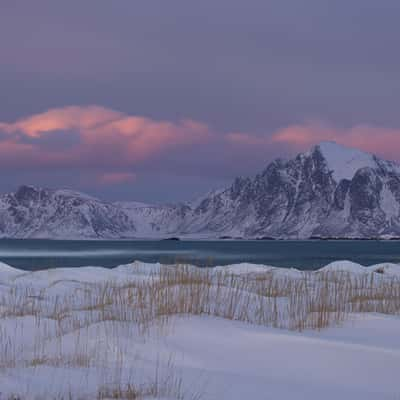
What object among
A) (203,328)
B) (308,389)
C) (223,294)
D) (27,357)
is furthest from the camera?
(223,294)

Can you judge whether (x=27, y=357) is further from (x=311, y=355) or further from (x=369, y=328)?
(x=369, y=328)

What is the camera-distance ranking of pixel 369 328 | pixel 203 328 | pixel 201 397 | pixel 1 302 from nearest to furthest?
pixel 201 397, pixel 203 328, pixel 369 328, pixel 1 302

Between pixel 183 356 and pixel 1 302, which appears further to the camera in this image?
pixel 1 302

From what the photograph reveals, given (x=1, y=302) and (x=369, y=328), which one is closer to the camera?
(x=369, y=328)

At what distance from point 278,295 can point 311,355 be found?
638 centimetres

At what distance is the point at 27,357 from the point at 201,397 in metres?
2.73

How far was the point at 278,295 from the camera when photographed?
1403 centimetres

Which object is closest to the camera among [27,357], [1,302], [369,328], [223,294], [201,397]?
[201,397]

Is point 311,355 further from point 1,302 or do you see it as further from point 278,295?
point 1,302

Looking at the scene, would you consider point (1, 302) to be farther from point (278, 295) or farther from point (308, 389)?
point (308, 389)

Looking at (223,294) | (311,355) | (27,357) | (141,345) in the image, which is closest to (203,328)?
(141,345)

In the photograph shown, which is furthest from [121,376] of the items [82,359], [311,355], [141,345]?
[311,355]

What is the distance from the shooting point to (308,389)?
6629 mm

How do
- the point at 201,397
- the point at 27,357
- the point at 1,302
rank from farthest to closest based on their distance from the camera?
the point at 1,302
the point at 27,357
the point at 201,397
